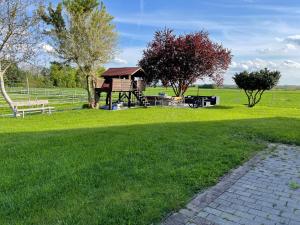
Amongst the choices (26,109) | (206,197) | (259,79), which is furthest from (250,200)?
(259,79)

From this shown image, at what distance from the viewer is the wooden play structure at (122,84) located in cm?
A: 1911

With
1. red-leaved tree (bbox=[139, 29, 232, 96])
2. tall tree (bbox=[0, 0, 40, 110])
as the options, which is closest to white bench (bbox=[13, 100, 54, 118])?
tall tree (bbox=[0, 0, 40, 110])

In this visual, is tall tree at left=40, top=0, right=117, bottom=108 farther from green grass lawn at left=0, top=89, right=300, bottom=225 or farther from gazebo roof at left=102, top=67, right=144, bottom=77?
green grass lawn at left=0, top=89, right=300, bottom=225

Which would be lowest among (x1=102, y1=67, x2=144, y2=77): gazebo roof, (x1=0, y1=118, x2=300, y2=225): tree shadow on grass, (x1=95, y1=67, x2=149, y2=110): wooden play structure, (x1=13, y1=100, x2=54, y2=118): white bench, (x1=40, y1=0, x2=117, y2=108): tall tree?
(x1=0, y1=118, x2=300, y2=225): tree shadow on grass

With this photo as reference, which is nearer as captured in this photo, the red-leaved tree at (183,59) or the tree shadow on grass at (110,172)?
the tree shadow on grass at (110,172)

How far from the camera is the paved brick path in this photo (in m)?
3.27

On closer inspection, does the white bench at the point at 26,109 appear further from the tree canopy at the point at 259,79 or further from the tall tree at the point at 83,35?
the tree canopy at the point at 259,79

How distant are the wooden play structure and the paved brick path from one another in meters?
14.3

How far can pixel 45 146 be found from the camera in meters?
6.57

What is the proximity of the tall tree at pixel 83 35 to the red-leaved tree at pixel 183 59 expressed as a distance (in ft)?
17.7

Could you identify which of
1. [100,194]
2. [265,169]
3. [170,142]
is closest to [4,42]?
[170,142]

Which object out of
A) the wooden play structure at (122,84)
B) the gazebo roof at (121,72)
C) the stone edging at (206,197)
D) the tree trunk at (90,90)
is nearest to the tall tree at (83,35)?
the tree trunk at (90,90)

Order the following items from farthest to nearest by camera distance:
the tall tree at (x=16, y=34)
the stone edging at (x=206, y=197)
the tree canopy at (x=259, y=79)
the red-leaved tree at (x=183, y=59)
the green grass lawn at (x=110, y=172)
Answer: the red-leaved tree at (x=183, y=59), the tree canopy at (x=259, y=79), the tall tree at (x=16, y=34), the green grass lawn at (x=110, y=172), the stone edging at (x=206, y=197)

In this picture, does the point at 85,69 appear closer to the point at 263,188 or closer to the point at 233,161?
the point at 233,161
